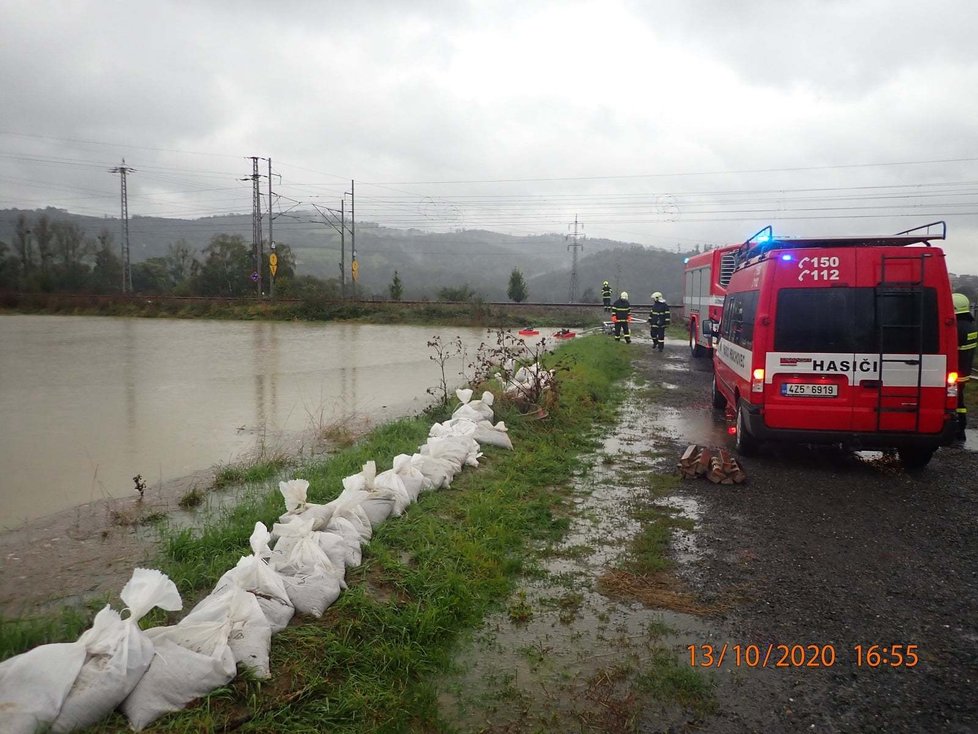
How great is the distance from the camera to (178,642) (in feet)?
9.21

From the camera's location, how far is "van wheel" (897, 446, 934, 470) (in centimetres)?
671

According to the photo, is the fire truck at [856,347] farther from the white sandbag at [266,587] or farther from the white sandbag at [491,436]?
the white sandbag at [266,587]

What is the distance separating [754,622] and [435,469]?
301cm

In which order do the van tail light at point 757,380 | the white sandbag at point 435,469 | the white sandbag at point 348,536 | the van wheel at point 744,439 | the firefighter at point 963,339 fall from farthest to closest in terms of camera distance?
the firefighter at point 963,339, the van wheel at point 744,439, the van tail light at point 757,380, the white sandbag at point 435,469, the white sandbag at point 348,536

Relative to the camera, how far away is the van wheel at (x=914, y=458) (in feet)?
22.0

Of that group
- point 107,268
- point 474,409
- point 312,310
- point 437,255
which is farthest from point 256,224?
point 437,255

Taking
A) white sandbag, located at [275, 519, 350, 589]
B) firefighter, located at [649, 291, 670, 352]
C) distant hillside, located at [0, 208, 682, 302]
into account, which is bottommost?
white sandbag, located at [275, 519, 350, 589]

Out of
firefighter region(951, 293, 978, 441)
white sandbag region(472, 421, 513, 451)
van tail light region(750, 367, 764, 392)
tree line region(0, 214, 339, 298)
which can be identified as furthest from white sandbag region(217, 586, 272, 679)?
tree line region(0, 214, 339, 298)

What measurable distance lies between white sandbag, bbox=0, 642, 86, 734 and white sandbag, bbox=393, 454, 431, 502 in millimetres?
2969

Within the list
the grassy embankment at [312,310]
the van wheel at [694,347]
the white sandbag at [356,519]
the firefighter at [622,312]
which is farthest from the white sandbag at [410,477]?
the grassy embankment at [312,310]

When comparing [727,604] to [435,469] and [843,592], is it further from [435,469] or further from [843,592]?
[435,469]

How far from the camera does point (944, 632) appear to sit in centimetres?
355

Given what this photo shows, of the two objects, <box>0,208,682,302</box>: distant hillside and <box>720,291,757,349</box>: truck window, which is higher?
<box>0,208,682,302</box>: distant hillside

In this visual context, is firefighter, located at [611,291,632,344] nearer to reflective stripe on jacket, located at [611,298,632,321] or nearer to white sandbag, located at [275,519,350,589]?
reflective stripe on jacket, located at [611,298,632,321]
